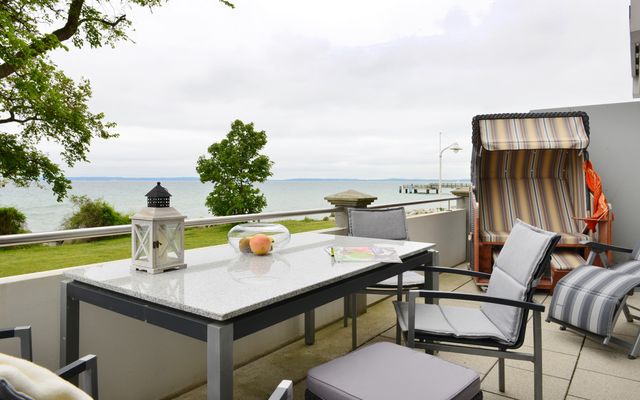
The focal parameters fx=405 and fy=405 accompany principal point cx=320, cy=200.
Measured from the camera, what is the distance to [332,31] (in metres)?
8.24

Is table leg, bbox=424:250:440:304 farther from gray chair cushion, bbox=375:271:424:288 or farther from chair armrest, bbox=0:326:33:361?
chair armrest, bbox=0:326:33:361

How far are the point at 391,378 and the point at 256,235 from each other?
1013mm

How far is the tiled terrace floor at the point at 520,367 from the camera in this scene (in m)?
2.40

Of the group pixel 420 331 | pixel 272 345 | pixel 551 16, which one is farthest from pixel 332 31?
pixel 420 331

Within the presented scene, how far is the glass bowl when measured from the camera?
208 cm

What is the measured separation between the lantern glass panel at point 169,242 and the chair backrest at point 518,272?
5.16 ft

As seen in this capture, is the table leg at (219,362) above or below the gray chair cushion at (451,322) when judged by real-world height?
above

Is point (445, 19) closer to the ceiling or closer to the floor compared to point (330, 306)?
closer to the ceiling

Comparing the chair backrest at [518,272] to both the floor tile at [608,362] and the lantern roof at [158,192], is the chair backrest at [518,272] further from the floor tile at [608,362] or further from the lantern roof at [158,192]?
the lantern roof at [158,192]

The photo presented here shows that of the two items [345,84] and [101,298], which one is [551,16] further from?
[345,84]

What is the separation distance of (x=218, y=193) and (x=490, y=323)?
1795 cm

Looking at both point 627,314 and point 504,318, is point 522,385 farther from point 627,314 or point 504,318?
point 627,314

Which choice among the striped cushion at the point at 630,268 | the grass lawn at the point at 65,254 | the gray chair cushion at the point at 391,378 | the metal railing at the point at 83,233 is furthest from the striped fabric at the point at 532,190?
the grass lawn at the point at 65,254

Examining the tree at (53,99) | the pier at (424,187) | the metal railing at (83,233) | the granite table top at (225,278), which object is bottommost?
the granite table top at (225,278)
